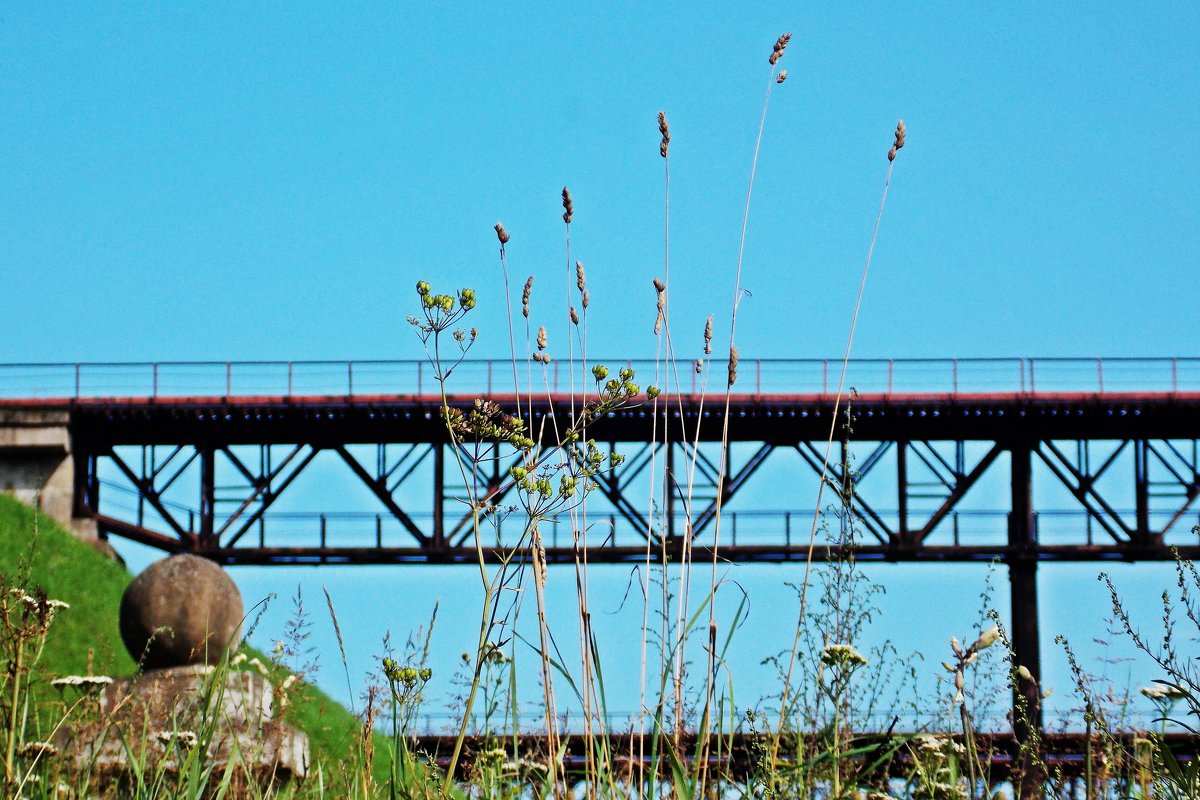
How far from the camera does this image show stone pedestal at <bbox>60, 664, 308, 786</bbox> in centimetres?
371

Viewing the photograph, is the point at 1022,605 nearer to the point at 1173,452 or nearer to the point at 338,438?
the point at 1173,452

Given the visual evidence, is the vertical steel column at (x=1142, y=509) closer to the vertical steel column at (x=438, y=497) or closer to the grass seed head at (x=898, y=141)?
the vertical steel column at (x=438, y=497)

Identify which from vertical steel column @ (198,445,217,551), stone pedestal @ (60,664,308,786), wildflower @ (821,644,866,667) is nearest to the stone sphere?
stone pedestal @ (60,664,308,786)

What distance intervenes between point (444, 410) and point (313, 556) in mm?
23924

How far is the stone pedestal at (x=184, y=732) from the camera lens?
3.71 meters

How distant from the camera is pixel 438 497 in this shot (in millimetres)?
25562

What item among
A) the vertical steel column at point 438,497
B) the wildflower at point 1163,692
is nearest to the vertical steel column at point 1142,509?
the vertical steel column at point 438,497

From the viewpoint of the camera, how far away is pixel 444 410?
2857 mm

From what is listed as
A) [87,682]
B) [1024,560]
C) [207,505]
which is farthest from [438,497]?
Answer: [87,682]

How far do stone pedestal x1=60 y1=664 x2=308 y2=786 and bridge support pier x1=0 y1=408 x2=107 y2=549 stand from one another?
18109mm

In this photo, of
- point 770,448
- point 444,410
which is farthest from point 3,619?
point 770,448

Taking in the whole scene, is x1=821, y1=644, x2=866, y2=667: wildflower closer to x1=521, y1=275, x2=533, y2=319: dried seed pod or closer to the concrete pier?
x1=521, y1=275, x2=533, y2=319: dried seed pod

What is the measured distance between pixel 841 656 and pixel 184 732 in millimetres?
2033

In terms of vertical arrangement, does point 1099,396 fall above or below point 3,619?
above
